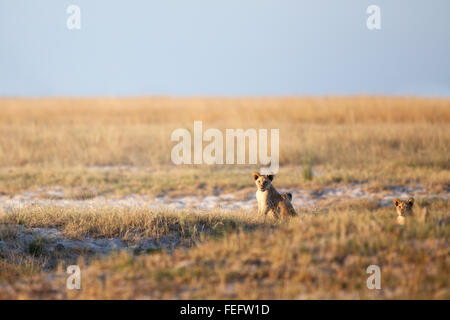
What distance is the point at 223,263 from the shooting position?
225 inches

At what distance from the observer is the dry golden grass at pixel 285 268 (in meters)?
5.11

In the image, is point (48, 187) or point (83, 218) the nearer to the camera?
point (83, 218)

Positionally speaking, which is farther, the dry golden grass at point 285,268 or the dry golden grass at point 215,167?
the dry golden grass at point 215,167

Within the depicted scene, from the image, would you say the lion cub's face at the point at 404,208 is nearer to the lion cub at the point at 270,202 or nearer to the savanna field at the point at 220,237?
the savanna field at the point at 220,237

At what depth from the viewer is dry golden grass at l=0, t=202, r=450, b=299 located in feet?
16.8

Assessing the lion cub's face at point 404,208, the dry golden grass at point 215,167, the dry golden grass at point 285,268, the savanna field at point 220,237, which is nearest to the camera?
the dry golden grass at point 285,268

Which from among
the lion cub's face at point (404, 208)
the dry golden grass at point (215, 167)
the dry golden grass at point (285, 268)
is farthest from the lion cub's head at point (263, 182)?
the dry golden grass at point (215, 167)

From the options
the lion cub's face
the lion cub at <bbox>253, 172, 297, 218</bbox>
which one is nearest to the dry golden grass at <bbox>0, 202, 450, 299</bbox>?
the lion cub at <bbox>253, 172, 297, 218</bbox>

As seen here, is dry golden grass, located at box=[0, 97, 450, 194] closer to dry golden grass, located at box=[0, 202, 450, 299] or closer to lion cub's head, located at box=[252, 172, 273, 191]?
lion cub's head, located at box=[252, 172, 273, 191]

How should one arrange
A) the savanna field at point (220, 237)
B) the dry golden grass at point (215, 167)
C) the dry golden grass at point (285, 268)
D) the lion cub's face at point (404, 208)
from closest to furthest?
the dry golden grass at point (285, 268)
the savanna field at point (220, 237)
the lion cub's face at point (404, 208)
the dry golden grass at point (215, 167)

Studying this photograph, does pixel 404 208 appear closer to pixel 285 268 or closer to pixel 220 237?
pixel 220 237
